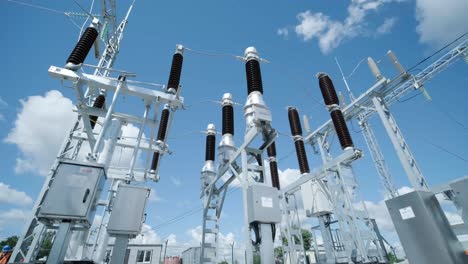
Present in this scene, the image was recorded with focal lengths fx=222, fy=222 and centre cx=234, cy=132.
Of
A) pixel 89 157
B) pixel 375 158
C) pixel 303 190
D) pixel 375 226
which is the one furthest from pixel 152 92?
pixel 375 158

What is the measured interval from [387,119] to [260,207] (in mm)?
12066

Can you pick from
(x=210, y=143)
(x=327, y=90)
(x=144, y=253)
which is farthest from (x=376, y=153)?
(x=144, y=253)

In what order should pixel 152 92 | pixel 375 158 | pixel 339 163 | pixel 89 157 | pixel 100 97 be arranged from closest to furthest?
pixel 89 157 → pixel 152 92 → pixel 339 163 → pixel 100 97 → pixel 375 158

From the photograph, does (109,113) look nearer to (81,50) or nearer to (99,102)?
(81,50)

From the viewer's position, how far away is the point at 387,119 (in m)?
13.3

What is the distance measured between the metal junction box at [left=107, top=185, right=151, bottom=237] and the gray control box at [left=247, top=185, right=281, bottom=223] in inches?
109

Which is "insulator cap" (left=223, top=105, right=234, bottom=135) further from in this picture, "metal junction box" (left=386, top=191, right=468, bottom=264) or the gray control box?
"metal junction box" (left=386, top=191, right=468, bottom=264)

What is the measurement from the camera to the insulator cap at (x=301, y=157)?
13453 millimetres

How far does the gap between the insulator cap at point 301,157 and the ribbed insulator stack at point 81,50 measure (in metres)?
11.9

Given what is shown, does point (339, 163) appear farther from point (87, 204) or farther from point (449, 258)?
point (87, 204)

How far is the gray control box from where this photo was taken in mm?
5094

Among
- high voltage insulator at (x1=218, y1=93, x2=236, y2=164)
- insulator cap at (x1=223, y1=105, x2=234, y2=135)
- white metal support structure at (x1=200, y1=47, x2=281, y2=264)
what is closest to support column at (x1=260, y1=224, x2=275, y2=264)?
white metal support structure at (x1=200, y1=47, x2=281, y2=264)

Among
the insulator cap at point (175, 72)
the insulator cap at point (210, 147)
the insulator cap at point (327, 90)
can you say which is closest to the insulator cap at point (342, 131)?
the insulator cap at point (327, 90)

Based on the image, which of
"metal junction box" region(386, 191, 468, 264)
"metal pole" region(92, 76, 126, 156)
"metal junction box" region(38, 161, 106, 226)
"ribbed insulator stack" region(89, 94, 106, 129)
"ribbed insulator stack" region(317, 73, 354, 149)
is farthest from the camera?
"ribbed insulator stack" region(89, 94, 106, 129)
